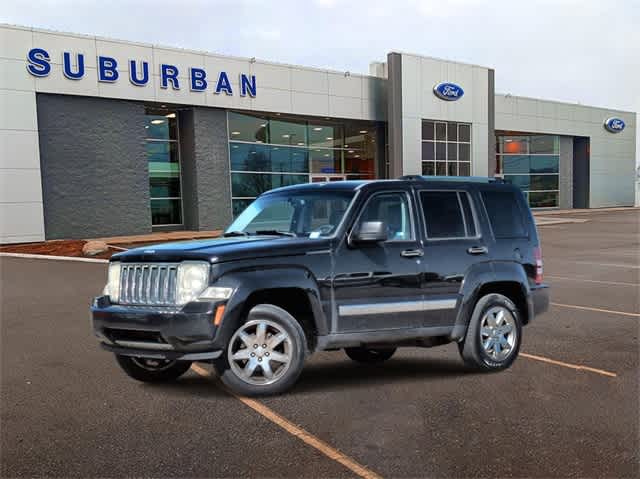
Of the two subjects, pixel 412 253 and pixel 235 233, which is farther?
pixel 235 233

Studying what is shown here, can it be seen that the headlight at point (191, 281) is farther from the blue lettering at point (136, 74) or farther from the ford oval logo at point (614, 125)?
the ford oval logo at point (614, 125)

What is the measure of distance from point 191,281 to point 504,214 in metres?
3.51

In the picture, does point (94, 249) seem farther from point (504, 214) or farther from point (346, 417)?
point (346, 417)

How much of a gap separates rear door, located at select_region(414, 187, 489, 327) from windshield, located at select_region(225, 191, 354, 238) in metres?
0.88

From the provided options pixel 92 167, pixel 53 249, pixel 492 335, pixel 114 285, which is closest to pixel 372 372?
pixel 492 335

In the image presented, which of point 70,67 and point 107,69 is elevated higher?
point 107,69

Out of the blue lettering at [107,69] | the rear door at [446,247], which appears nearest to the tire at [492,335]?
the rear door at [446,247]

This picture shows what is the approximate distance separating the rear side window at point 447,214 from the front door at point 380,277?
23 centimetres

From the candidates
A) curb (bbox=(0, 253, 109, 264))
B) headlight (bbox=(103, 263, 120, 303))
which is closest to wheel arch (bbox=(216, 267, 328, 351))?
headlight (bbox=(103, 263, 120, 303))

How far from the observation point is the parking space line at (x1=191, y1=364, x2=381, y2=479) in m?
3.75

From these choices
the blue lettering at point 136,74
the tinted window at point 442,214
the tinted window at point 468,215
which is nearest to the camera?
the tinted window at point 442,214

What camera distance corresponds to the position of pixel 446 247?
6.03 metres

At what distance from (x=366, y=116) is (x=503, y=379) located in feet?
97.6

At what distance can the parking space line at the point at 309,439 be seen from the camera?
3.75m
